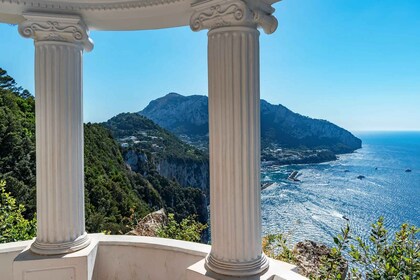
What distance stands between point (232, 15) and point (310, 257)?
6.65 m

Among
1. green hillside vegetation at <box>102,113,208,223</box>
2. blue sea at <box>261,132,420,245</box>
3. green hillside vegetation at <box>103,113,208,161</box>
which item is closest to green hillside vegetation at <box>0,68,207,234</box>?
green hillside vegetation at <box>102,113,208,223</box>

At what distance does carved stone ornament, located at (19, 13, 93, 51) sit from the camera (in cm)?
651

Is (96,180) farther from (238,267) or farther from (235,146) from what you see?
(235,146)

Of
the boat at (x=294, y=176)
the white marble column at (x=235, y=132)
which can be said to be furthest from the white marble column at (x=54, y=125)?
the boat at (x=294, y=176)

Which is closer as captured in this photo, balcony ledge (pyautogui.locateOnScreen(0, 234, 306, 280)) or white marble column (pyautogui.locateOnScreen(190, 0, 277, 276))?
white marble column (pyautogui.locateOnScreen(190, 0, 277, 276))

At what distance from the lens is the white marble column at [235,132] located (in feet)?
18.0

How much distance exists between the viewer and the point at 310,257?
339 inches

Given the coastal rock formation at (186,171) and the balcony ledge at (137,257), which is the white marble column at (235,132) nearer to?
the balcony ledge at (137,257)

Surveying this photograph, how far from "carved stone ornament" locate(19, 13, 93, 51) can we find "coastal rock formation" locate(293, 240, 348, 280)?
294 inches

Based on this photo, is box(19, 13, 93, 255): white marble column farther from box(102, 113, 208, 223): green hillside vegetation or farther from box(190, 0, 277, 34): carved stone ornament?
box(102, 113, 208, 223): green hillside vegetation

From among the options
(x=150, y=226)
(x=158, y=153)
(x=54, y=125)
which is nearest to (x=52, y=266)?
(x=54, y=125)

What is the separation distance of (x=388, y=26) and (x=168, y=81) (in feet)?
261

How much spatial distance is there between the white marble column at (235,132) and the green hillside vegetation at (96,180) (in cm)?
643

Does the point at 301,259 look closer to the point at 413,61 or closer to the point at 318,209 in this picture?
the point at 318,209
